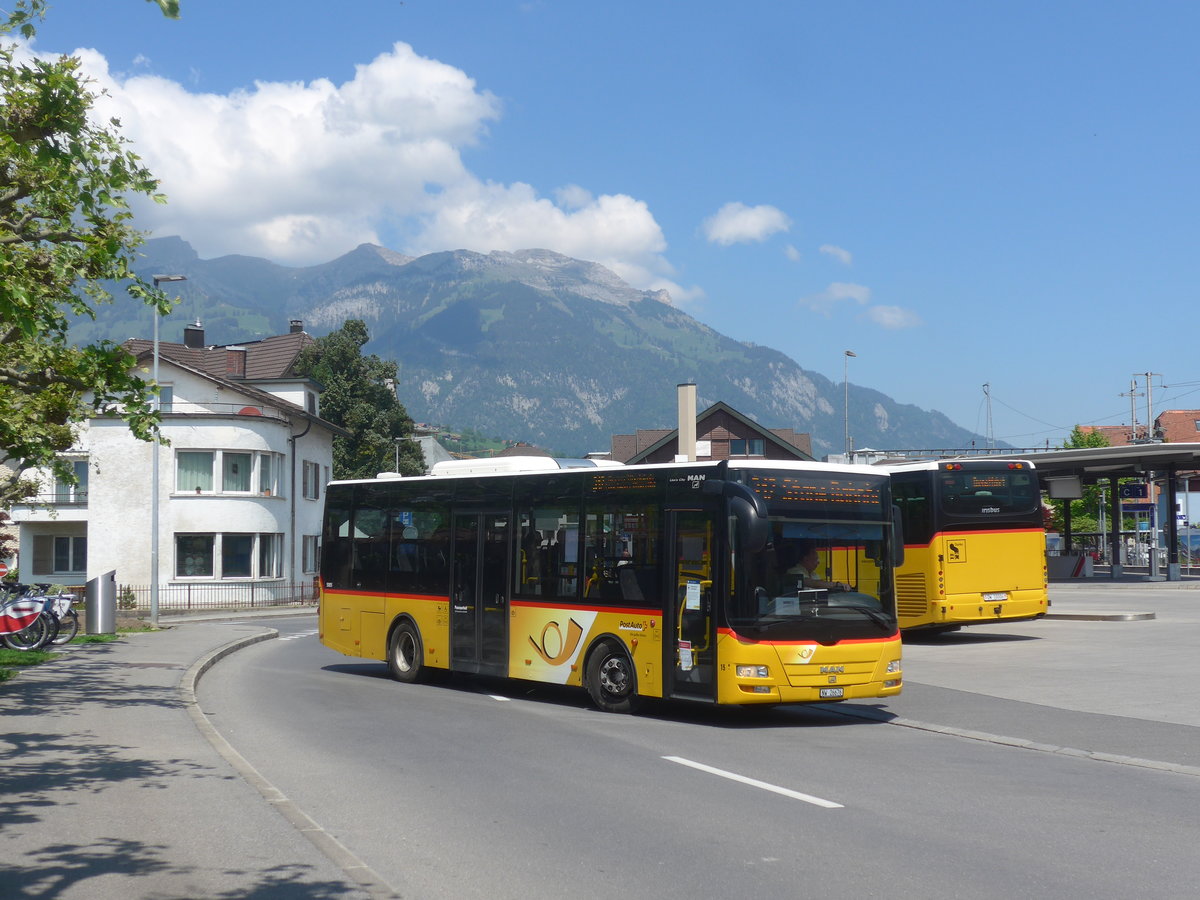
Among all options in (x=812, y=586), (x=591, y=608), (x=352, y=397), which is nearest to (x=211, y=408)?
(x=352, y=397)

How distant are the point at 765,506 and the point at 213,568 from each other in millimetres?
40051

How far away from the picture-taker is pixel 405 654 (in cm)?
1919

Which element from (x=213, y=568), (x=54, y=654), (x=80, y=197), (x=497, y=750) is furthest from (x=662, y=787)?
(x=213, y=568)

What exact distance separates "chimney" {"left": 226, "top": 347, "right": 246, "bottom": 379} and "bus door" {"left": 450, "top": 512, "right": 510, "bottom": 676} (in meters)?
53.8

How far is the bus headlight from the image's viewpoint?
43.7 feet

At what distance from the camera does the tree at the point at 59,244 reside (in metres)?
12.1

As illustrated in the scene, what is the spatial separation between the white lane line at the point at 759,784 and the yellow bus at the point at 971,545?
14.7 meters

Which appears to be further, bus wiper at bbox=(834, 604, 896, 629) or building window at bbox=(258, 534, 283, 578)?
building window at bbox=(258, 534, 283, 578)

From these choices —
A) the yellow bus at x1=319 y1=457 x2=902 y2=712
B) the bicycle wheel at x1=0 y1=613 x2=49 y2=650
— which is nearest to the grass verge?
the bicycle wheel at x1=0 y1=613 x2=49 y2=650

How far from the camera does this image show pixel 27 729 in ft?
39.7

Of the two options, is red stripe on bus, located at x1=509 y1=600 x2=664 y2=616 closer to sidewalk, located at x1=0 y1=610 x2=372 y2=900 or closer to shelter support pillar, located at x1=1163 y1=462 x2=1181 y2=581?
sidewalk, located at x1=0 y1=610 x2=372 y2=900

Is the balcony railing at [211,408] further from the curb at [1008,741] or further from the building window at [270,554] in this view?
the curb at [1008,741]

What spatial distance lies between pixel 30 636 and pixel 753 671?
15.8 meters

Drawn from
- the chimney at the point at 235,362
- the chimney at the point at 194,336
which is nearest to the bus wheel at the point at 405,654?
the chimney at the point at 235,362
